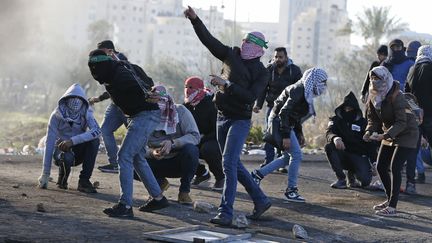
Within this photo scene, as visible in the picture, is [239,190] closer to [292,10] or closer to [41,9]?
[41,9]

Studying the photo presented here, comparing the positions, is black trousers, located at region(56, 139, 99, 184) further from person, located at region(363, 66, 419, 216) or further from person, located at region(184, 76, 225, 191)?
person, located at region(363, 66, 419, 216)

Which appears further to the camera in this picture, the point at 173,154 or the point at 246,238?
the point at 173,154

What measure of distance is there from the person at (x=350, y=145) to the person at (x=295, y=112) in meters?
1.89

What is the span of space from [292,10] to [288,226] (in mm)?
186719

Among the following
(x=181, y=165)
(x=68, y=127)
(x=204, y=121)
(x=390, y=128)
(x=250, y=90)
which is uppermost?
(x=250, y=90)

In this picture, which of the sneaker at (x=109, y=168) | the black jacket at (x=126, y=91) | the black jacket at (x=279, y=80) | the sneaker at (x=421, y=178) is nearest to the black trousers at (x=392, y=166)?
the black jacket at (x=126, y=91)

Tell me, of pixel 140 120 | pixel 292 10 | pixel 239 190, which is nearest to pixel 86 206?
pixel 140 120

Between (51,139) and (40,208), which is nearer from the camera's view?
(40,208)

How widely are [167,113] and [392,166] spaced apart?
2.59 metres

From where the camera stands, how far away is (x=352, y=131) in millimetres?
13609

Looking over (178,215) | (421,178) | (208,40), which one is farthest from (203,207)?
(421,178)

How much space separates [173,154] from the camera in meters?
11.0

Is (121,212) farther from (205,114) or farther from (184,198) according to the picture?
(205,114)

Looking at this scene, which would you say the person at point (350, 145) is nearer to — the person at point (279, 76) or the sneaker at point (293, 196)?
the person at point (279, 76)
